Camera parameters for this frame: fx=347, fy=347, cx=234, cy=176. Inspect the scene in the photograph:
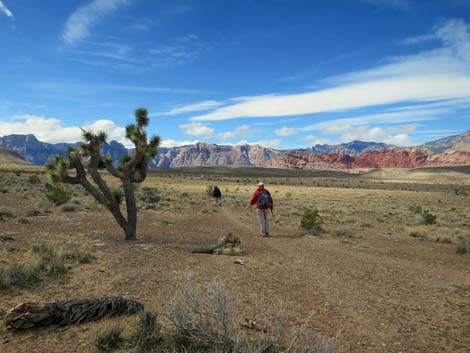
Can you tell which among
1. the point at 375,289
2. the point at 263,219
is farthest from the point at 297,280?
the point at 263,219

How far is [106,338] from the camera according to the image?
5.00 metres

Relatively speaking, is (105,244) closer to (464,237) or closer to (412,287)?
(412,287)

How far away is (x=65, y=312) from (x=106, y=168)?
8.72m

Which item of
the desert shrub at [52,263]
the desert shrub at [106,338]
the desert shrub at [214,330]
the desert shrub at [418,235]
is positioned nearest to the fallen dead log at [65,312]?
the desert shrub at [106,338]

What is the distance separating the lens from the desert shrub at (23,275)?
745 centimetres

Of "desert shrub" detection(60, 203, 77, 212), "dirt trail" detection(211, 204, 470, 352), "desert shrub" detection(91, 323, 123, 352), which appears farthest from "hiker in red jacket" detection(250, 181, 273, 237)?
"desert shrub" detection(60, 203, 77, 212)

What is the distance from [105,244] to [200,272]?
4750mm

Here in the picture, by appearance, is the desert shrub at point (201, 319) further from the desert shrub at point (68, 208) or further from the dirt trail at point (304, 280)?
the desert shrub at point (68, 208)

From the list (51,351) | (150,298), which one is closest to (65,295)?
(150,298)

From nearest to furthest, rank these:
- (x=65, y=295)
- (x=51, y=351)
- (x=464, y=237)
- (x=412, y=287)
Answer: (x=51, y=351) → (x=65, y=295) → (x=412, y=287) → (x=464, y=237)

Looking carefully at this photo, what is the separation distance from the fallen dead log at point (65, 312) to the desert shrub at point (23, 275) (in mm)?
2149

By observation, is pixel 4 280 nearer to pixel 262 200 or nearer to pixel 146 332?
pixel 146 332

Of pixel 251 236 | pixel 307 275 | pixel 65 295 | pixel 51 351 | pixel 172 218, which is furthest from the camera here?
pixel 172 218

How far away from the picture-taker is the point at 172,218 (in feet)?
70.7
